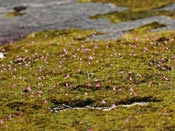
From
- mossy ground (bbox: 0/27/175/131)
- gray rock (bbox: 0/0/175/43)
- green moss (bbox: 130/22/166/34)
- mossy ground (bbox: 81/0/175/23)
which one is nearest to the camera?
mossy ground (bbox: 0/27/175/131)

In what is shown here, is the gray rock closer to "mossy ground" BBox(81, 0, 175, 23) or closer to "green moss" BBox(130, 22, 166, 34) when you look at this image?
"green moss" BBox(130, 22, 166, 34)

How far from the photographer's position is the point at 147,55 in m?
40.2

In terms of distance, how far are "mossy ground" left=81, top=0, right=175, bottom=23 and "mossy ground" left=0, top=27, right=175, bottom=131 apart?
814 inches

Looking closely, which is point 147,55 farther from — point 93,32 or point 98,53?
point 93,32

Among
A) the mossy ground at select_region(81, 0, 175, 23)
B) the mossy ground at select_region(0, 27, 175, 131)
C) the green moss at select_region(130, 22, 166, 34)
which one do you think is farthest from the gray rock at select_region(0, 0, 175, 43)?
the mossy ground at select_region(0, 27, 175, 131)

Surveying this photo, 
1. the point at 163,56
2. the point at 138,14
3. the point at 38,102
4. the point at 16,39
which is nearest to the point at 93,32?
the point at 16,39

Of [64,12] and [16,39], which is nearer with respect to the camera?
[16,39]

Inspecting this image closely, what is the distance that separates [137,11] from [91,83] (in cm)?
4455

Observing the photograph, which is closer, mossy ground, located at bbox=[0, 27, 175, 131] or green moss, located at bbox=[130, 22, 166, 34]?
mossy ground, located at bbox=[0, 27, 175, 131]

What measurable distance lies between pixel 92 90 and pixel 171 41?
16189 mm

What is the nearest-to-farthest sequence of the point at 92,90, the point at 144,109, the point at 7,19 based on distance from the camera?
the point at 144,109 < the point at 92,90 < the point at 7,19

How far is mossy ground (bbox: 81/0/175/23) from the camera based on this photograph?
7038 centimetres

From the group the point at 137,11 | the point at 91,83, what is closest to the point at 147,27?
the point at 137,11

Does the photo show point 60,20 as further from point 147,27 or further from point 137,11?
point 147,27
